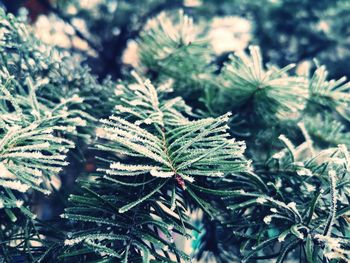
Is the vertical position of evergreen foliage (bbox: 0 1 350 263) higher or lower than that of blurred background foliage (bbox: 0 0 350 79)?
lower

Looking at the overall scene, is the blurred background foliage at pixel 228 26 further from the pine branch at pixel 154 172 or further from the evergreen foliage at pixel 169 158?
the pine branch at pixel 154 172

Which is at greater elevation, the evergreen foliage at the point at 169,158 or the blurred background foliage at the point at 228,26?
the blurred background foliage at the point at 228,26

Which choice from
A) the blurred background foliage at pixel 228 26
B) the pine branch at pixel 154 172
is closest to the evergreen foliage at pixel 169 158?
the pine branch at pixel 154 172

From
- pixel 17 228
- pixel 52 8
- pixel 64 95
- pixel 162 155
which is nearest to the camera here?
pixel 162 155

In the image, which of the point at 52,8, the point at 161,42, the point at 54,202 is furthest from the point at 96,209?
the point at 52,8

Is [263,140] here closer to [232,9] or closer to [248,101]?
[248,101]

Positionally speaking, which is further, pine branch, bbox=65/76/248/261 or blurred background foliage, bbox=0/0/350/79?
blurred background foliage, bbox=0/0/350/79

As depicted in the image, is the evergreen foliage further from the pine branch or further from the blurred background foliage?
the blurred background foliage

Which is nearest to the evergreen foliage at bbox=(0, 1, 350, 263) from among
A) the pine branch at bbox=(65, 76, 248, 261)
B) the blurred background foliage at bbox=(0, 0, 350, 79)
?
the pine branch at bbox=(65, 76, 248, 261)

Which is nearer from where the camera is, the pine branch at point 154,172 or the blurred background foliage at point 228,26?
the pine branch at point 154,172

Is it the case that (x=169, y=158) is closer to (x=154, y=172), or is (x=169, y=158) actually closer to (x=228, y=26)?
(x=154, y=172)

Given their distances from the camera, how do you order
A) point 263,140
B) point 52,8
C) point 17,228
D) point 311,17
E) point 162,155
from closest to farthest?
point 162,155 < point 17,228 < point 263,140 < point 52,8 < point 311,17
